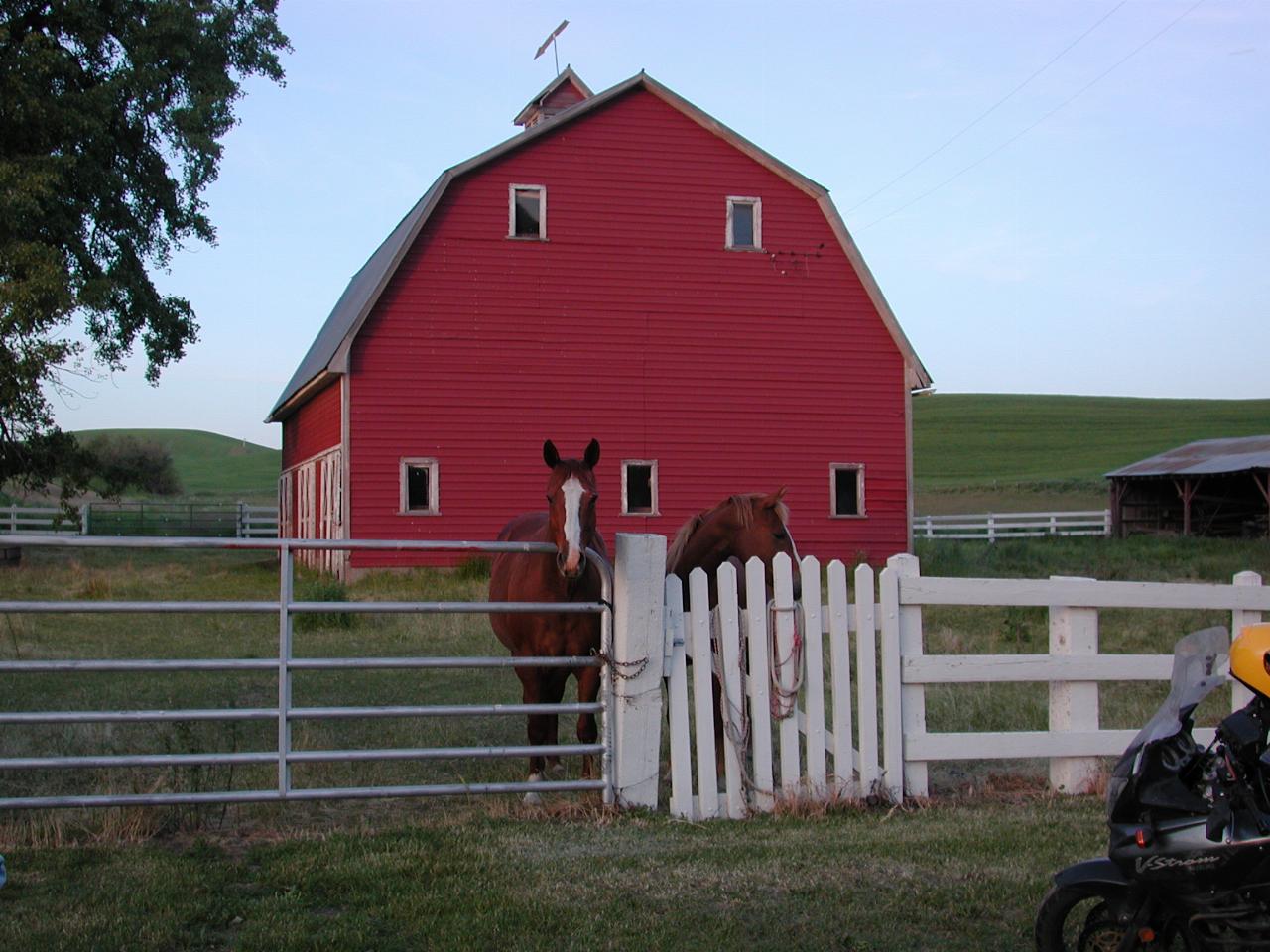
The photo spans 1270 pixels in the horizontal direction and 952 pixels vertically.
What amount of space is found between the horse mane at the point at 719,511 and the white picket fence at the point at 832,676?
1153 mm

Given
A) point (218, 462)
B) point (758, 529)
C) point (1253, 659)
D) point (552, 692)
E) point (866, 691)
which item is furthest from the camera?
point (218, 462)

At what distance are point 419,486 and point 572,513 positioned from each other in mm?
17676

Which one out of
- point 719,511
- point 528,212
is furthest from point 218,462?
point 719,511

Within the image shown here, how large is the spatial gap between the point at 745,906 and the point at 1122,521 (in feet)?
130

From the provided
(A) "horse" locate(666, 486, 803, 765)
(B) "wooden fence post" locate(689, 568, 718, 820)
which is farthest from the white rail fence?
(B) "wooden fence post" locate(689, 568, 718, 820)

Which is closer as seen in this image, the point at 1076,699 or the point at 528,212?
the point at 1076,699

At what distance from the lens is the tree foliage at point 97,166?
677 inches

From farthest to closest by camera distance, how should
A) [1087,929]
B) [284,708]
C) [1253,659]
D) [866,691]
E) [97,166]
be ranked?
[97,166] → [866,691] → [284,708] → [1087,929] → [1253,659]

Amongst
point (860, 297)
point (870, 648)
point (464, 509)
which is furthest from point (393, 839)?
point (860, 297)

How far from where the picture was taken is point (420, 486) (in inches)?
942

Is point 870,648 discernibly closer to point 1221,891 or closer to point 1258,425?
point 1221,891

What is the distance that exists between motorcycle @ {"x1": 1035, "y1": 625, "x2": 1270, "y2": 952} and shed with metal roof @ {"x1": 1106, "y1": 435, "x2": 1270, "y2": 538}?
35.6m

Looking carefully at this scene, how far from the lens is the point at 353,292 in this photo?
31.3 m

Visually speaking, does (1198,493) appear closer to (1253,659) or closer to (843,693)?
(843,693)
